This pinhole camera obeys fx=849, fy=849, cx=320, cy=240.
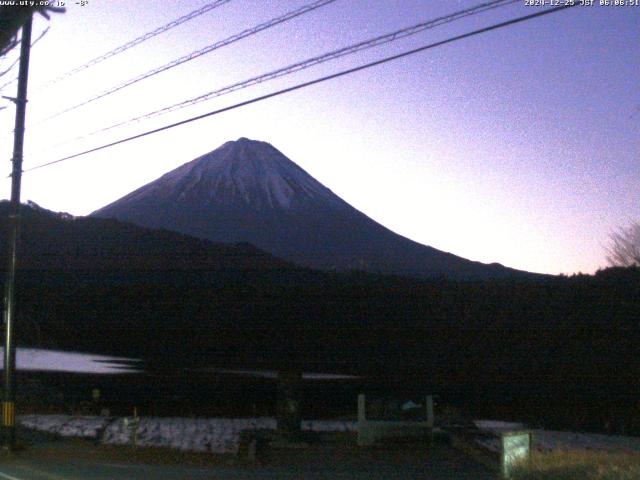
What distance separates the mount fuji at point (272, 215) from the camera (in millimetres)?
70812

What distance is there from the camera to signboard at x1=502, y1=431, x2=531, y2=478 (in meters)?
11.7

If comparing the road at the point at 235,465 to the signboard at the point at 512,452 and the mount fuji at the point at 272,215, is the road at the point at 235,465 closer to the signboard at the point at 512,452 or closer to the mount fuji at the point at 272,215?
the signboard at the point at 512,452

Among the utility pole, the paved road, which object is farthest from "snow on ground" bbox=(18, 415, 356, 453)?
the utility pole

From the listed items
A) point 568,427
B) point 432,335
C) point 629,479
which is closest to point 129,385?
point 432,335

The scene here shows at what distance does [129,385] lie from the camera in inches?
1510

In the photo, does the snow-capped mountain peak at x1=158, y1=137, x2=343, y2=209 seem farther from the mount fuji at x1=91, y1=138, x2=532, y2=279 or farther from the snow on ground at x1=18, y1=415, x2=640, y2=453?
the snow on ground at x1=18, y1=415, x2=640, y2=453

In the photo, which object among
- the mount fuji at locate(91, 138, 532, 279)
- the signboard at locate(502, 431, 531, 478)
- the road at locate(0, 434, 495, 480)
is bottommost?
the road at locate(0, 434, 495, 480)

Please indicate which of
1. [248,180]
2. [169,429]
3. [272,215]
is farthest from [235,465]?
[248,180]

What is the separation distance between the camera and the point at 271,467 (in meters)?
17.1

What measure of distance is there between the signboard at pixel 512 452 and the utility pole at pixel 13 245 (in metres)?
10.9

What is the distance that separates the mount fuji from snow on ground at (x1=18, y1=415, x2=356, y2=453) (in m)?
35.1

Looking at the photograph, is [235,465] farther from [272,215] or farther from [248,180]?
[248,180]

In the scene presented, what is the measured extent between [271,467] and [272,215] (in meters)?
65.0

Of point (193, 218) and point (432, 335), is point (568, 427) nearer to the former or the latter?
point (432, 335)
